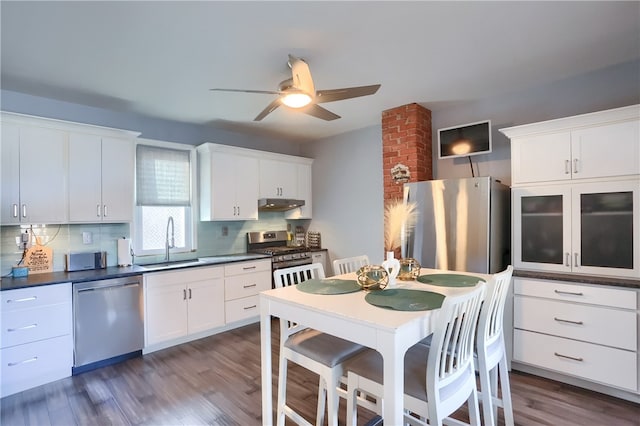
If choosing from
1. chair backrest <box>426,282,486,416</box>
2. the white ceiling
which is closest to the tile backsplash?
the white ceiling

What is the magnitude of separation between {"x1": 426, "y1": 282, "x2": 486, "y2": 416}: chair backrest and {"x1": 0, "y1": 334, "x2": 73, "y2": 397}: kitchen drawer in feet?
10.1

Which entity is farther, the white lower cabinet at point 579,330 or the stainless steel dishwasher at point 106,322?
the stainless steel dishwasher at point 106,322

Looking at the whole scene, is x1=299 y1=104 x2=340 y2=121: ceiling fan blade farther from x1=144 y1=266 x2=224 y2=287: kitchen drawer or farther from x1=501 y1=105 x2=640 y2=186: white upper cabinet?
x1=144 y1=266 x2=224 y2=287: kitchen drawer

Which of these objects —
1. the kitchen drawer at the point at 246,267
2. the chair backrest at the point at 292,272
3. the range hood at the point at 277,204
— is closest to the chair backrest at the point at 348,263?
the chair backrest at the point at 292,272

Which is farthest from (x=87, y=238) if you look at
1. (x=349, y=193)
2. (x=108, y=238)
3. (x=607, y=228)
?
(x=607, y=228)

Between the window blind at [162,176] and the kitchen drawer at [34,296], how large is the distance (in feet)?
4.01

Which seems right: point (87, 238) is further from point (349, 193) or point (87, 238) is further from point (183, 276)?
point (349, 193)

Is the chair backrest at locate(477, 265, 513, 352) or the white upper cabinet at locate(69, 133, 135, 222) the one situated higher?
the white upper cabinet at locate(69, 133, 135, 222)

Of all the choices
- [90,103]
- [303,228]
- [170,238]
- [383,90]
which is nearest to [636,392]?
[383,90]

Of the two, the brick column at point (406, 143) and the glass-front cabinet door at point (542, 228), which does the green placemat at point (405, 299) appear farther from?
the brick column at point (406, 143)

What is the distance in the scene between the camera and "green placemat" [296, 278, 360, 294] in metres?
1.95

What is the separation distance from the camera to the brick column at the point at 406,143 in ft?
11.8

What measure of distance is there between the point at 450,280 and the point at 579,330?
1196 mm

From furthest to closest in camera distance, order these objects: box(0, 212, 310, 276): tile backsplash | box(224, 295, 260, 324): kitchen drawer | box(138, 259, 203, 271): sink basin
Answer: box(224, 295, 260, 324): kitchen drawer → box(138, 259, 203, 271): sink basin → box(0, 212, 310, 276): tile backsplash
